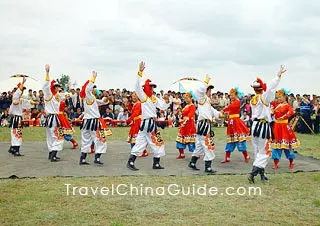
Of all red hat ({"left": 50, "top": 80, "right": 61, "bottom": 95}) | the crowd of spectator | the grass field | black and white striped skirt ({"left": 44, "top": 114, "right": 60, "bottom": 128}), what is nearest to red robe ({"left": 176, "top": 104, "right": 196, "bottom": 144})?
the grass field

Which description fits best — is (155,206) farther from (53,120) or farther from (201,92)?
(53,120)

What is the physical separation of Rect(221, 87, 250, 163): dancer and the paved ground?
0.31 m

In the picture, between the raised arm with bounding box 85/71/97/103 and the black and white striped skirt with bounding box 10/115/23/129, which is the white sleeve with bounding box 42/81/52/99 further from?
the black and white striped skirt with bounding box 10/115/23/129

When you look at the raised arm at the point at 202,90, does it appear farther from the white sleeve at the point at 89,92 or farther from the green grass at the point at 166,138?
the green grass at the point at 166,138

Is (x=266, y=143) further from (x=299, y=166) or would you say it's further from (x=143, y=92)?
(x=143, y=92)

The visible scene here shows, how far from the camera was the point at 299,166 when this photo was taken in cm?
946

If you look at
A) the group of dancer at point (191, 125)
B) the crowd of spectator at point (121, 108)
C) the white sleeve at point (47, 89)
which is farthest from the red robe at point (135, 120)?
the crowd of spectator at point (121, 108)

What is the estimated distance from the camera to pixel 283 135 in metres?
9.50

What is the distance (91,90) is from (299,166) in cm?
491

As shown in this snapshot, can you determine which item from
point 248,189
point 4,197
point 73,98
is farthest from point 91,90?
point 73,98

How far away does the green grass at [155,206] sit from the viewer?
5.55m

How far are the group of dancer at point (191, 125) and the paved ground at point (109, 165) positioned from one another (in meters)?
0.25

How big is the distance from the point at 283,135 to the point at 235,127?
3.91 feet

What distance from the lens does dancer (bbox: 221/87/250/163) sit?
10.1 meters
